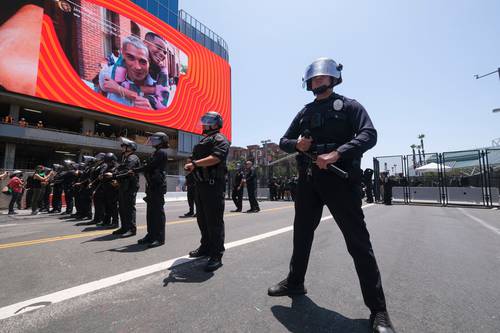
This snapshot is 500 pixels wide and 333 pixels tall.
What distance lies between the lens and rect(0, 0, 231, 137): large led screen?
75.3 ft

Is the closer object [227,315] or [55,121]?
[227,315]

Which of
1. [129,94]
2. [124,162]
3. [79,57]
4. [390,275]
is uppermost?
[79,57]

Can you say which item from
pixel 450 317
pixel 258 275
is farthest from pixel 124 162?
pixel 450 317

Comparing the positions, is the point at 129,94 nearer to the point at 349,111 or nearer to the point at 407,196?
the point at 407,196

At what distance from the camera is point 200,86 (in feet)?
127

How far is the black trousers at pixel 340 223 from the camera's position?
178cm

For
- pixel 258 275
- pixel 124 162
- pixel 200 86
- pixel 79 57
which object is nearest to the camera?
pixel 258 275

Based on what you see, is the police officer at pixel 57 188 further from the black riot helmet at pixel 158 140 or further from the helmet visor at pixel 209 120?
the helmet visor at pixel 209 120

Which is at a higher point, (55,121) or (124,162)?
(55,121)

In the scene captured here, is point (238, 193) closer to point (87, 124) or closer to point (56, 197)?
point (56, 197)

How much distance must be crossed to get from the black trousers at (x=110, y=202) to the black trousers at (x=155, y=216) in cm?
221

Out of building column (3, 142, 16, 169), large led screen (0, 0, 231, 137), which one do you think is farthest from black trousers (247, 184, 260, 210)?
building column (3, 142, 16, 169)

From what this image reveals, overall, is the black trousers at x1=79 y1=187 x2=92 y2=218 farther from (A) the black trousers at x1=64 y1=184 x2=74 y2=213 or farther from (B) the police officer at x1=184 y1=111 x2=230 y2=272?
(B) the police officer at x1=184 y1=111 x2=230 y2=272

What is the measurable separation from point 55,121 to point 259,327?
129ft
